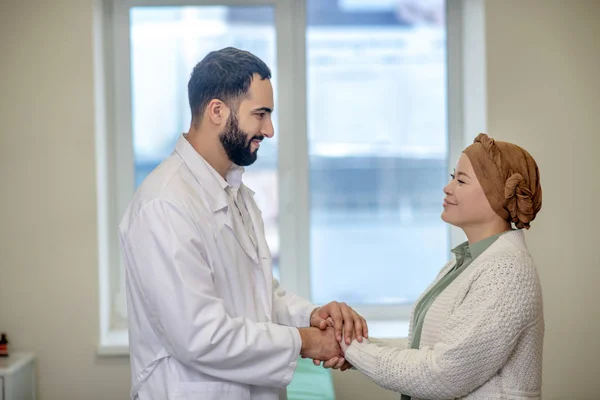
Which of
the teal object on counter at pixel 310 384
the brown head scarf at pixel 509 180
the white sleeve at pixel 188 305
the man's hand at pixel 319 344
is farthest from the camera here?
the teal object on counter at pixel 310 384

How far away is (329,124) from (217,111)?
188 centimetres

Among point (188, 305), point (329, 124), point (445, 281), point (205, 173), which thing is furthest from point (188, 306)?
point (329, 124)

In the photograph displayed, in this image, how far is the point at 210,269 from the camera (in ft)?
5.65

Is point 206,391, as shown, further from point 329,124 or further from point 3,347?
point 329,124

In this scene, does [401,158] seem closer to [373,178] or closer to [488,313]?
[373,178]

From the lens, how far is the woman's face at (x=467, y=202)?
73.2 inches

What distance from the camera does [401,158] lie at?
3707 millimetres

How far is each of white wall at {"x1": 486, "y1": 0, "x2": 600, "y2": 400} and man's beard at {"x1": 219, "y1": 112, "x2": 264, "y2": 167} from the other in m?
1.74

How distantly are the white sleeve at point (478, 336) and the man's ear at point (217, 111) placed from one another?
0.73 metres

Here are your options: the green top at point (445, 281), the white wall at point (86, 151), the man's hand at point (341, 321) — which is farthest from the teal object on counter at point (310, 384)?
the white wall at point (86, 151)

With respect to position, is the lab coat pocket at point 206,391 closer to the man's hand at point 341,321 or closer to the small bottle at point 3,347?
the man's hand at point 341,321

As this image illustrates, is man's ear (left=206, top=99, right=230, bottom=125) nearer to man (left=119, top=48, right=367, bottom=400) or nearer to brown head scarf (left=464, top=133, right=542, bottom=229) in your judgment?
man (left=119, top=48, right=367, bottom=400)

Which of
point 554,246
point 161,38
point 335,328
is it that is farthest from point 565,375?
point 161,38

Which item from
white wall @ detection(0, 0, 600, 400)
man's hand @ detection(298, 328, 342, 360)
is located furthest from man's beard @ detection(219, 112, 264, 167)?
white wall @ detection(0, 0, 600, 400)
